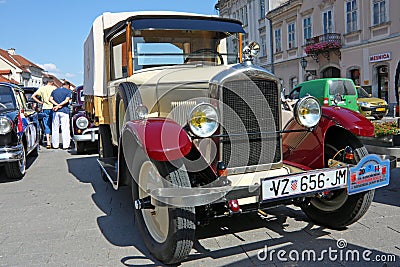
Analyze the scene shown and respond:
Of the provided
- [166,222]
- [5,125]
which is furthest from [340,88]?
[166,222]

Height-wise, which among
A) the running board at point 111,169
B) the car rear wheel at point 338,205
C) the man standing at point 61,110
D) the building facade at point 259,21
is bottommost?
the car rear wheel at point 338,205

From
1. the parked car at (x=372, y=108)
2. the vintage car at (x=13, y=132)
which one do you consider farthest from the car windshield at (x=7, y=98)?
the parked car at (x=372, y=108)

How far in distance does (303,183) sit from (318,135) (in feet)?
3.05

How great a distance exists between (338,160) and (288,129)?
560mm

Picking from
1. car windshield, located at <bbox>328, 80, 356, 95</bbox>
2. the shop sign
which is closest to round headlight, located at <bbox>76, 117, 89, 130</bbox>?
car windshield, located at <bbox>328, 80, 356, 95</bbox>

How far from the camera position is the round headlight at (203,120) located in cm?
313

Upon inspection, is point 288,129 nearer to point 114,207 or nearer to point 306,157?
point 306,157

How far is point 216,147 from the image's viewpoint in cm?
345

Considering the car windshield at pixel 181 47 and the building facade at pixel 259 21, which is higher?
the building facade at pixel 259 21

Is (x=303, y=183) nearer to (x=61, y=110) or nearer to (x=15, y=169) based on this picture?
(x=15, y=169)

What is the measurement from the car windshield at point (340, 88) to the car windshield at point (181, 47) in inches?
346

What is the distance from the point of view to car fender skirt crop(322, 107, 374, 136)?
3.66 metres

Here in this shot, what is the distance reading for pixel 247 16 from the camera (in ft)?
113

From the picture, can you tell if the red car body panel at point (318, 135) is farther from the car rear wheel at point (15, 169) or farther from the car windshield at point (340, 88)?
the car windshield at point (340, 88)
